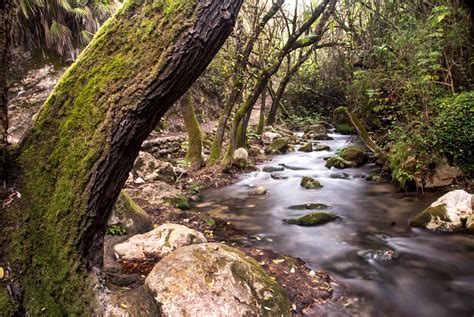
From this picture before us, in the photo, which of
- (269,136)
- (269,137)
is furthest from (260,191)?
(269,136)

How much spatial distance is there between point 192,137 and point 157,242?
18.1 ft

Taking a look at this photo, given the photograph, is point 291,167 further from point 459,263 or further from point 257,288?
point 257,288

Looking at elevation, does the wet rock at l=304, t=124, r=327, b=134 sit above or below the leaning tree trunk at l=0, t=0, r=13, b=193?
below

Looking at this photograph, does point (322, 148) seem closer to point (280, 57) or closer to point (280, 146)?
point (280, 146)

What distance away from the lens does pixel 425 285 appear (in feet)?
12.9

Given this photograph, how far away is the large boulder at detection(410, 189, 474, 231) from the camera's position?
5137 millimetres

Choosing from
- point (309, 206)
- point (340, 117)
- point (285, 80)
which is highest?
point (285, 80)

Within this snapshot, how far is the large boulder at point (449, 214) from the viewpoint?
514cm

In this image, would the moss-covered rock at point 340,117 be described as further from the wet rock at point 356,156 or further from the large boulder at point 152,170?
the large boulder at point 152,170

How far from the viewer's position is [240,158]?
399 inches

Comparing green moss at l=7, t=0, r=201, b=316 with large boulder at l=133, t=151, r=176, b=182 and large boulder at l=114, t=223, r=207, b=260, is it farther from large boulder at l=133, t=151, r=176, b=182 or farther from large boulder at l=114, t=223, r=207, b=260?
large boulder at l=133, t=151, r=176, b=182

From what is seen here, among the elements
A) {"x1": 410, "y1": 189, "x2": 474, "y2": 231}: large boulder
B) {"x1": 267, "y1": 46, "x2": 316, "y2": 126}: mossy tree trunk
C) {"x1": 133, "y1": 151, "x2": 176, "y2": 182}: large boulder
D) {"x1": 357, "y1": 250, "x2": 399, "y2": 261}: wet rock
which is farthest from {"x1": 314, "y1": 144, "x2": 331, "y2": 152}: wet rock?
{"x1": 357, "y1": 250, "x2": 399, "y2": 261}: wet rock

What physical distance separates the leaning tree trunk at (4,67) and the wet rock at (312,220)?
4.65m

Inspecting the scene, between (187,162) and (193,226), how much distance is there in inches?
149
